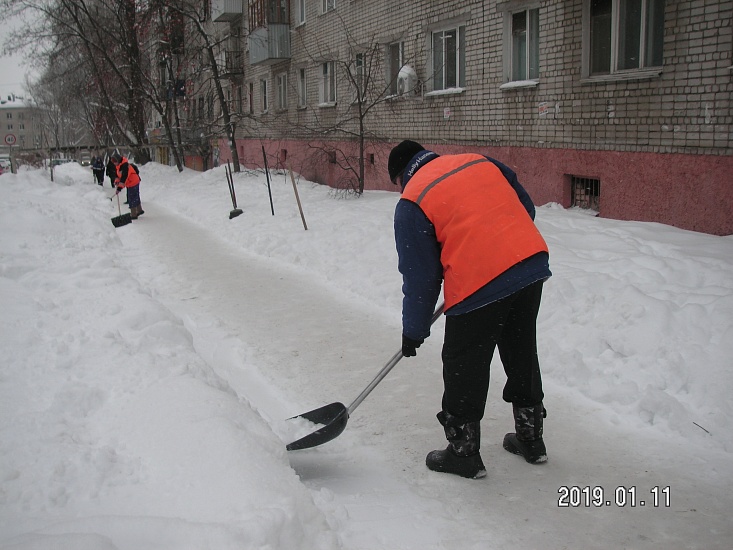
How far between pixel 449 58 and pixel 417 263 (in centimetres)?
1167

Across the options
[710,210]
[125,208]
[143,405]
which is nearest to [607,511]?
[143,405]

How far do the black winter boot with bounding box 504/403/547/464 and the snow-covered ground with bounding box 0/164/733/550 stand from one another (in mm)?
73

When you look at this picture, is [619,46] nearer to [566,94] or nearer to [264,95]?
[566,94]

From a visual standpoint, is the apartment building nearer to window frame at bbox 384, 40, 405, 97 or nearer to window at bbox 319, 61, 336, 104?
window frame at bbox 384, 40, 405, 97

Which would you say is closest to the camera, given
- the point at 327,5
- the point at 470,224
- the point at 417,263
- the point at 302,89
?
the point at 470,224

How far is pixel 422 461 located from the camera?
13.2 ft

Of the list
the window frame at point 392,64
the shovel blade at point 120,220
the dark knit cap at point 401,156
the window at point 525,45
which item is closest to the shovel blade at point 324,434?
the dark knit cap at point 401,156

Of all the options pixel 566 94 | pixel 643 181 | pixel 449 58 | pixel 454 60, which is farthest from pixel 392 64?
pixel 643 181

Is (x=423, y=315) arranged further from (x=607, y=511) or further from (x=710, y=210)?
(x=710, y=210)

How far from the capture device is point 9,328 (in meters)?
5.24

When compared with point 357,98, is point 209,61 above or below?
above

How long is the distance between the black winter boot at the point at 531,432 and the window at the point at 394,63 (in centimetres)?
1314

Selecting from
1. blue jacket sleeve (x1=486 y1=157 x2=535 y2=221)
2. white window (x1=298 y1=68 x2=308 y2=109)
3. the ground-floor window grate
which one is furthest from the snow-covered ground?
white window (x1=298 y1=68 x2=308 y2=109)

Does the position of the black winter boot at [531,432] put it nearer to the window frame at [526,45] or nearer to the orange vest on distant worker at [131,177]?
the window frame at [526,45]
